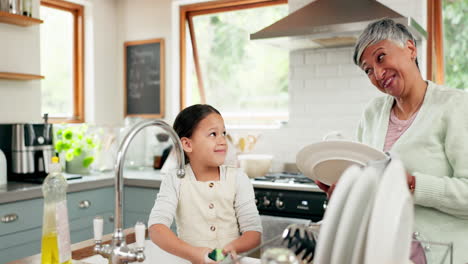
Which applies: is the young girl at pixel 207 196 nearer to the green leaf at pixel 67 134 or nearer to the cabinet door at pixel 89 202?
the cabinet door at pixel 89 202

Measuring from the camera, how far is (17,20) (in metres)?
3.07

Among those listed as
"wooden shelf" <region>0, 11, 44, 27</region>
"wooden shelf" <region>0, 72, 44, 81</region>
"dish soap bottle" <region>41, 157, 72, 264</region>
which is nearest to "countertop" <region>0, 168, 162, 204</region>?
"wooden shelf" <region>0, 72, 44, 81</region>

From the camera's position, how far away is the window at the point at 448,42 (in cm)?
303

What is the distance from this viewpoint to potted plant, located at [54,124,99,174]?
3.47m

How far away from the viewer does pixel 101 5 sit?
161 inches

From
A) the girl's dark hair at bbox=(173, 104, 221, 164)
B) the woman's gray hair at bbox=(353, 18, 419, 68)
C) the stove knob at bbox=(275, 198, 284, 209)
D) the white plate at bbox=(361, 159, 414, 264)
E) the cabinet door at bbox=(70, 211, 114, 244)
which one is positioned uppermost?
the woman's gray hair at bbox=(353, 18, 419, 68)

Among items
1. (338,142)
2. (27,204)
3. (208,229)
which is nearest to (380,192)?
(338,142)

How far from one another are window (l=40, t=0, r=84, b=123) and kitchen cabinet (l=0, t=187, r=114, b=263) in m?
1.07

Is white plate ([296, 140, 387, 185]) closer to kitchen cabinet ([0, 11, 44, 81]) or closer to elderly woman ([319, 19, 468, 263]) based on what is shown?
elderly woman ([319, 19, 468, 263])

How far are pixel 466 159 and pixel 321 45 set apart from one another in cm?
200

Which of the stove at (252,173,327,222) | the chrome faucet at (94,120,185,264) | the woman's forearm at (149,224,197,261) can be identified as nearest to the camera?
the chrome faucet at (94,120,185,264)

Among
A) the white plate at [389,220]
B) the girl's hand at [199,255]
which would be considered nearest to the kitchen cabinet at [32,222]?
the girl's hand at [199,255]

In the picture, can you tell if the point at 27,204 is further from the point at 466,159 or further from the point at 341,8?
the point at 466,159

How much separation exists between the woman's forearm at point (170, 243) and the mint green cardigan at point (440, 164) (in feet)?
2.17
